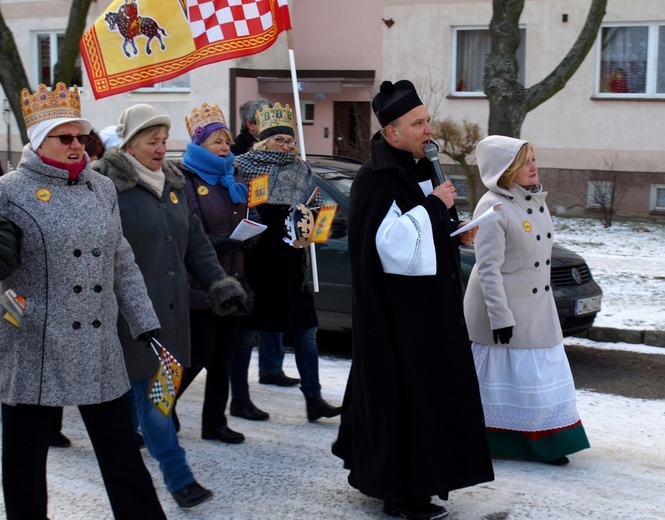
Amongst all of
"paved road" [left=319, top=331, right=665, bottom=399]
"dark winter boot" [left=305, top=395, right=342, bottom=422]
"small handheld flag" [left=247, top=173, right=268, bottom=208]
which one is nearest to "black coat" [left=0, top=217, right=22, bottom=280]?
"small handheld flag" [left=247, top=173, right=268, bottom=208]

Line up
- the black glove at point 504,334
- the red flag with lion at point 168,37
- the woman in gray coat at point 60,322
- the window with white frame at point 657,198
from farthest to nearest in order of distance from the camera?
the window with white frame at point 657,198 < the red flag with lion at point 168,37 < the black glove at point 504,334 < the woman in gray coat at point 60,322

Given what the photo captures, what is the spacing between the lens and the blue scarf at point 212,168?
549 cm

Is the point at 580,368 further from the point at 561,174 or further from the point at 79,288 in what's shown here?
the point at 561,174

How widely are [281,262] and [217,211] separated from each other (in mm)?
644

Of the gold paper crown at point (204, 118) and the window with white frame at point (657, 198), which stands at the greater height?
the gold paper crown at point (204, 118)

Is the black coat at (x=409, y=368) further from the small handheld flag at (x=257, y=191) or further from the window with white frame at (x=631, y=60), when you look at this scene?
the window with white frame at (x=631, y=60)

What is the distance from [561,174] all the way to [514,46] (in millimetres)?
7775

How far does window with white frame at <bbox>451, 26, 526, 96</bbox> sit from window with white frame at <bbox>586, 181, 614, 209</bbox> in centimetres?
305

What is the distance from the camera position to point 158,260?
464 centimetres

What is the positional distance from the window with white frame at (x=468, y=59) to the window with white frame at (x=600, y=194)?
305cm

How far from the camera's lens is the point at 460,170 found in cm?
1792

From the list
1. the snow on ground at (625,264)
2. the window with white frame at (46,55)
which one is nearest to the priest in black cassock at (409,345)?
the snow on ground at (625,264)

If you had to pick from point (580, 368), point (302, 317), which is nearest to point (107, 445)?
point (302, 317)

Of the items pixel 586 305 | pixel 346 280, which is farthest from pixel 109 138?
pixel 586 305
